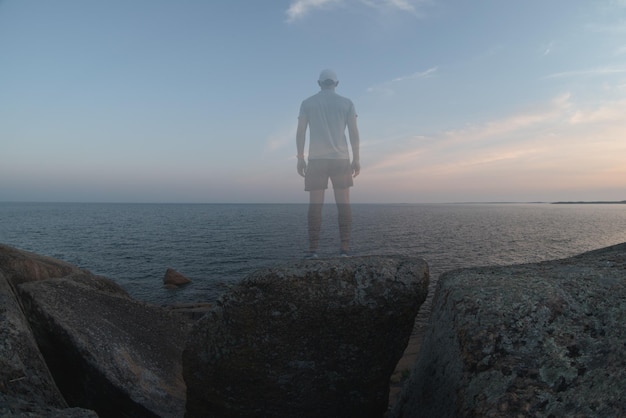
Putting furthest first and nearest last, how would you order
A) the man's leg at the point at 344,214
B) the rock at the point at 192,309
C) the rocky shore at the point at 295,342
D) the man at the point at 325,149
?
the rock at the point at 192,309 < the man's leg at the point at 344,214 < the man at the point at 325,149 < the rocky shore at the point at 295,342

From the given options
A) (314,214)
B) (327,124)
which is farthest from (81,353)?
(327,124)

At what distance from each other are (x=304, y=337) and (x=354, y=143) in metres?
5.20

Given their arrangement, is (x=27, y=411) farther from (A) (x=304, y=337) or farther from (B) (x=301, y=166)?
(B) (x=301, y=166)

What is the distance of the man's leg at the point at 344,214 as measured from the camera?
7059 mm

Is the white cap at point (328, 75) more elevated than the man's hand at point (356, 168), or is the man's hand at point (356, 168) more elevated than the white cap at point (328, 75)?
the white cap at point (328, 75)

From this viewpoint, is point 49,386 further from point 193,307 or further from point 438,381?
point 193,307

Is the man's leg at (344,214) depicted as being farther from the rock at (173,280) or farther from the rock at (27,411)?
the rock at (173,280)

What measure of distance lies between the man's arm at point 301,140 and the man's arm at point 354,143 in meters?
0.98

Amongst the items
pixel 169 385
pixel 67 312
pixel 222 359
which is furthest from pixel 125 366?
pixel 222 359

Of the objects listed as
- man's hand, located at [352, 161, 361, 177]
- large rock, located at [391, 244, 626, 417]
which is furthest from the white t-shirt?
large rock, located at [391, 244, 626, 417]

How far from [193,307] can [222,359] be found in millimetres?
10774

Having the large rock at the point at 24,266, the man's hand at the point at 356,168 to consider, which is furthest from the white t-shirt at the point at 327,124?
the large rock at the point at 24,266

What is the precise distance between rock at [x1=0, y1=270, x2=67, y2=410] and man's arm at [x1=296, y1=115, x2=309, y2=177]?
17.0 ft

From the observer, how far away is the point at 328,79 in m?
6.79
